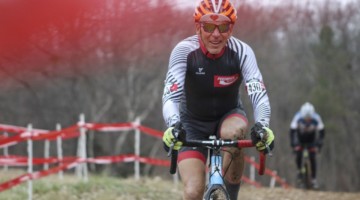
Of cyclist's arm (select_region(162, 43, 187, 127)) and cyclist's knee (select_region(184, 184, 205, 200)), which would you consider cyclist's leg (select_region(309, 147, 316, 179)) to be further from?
cyclist's knee (select_region(184, 184, 205, 200))

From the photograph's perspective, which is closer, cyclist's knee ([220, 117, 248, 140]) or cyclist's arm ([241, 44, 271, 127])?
cyclist's arm ([241, 44, 271, 127])

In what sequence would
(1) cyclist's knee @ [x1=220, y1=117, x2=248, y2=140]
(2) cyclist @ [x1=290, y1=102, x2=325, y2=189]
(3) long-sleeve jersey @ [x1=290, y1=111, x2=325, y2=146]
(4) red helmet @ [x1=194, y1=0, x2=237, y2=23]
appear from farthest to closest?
1. (3) long-sleeve jersey @ [x1=290, y1=111, x2=325, y2=146]
2. (2) cyclist @ [x1=290, y1=102, x2=325, y2=189]
3. (1) cyclist's knee @ [x1=220, y1=117, x2=248, y2=140]
4. (4) red helmet @ [x1=194, y1=0, x2=237, y2=23]

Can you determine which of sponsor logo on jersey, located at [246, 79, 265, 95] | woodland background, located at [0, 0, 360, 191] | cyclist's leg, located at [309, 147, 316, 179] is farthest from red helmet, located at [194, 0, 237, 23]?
woodland background, located at [0, 0, 360, 191]

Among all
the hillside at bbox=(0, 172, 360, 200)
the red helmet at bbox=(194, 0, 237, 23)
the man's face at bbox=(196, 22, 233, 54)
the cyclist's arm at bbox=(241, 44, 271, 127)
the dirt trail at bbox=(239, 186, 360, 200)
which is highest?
the red helmet at bbox=(194, 0, 237, 23)

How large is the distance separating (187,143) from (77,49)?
2217 cm

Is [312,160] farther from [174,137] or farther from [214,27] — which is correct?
[174,137]

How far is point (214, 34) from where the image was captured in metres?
6.48

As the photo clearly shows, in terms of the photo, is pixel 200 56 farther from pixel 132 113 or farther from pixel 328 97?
pixel 328 97

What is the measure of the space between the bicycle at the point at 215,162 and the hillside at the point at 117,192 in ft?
20.3

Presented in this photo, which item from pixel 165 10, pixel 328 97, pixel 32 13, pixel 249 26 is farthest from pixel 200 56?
pixel 328 97

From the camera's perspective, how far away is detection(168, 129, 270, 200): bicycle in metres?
5.80

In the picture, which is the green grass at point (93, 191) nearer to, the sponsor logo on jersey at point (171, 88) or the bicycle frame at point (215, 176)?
the sponsor logo on jersey at point (171, 88)

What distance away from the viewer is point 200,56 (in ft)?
22.1

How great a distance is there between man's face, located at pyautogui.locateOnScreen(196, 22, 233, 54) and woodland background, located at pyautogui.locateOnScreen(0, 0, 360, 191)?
16320 millimetres
